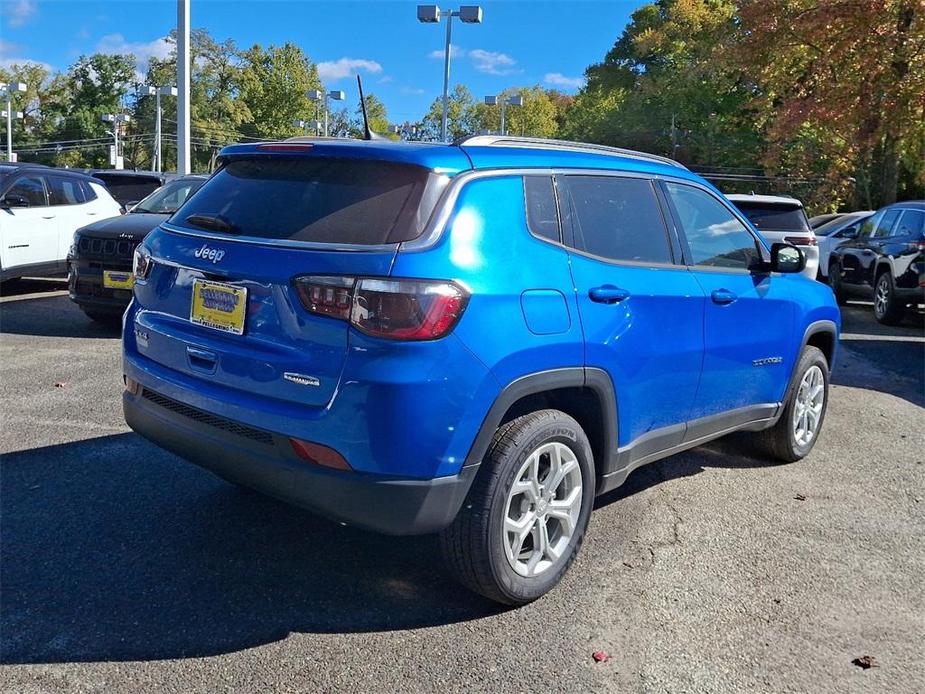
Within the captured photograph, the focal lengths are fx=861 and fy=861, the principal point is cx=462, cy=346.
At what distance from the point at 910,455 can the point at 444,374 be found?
436 cm

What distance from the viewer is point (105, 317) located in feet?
29.9

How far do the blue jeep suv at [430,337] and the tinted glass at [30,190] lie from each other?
8.07 metres

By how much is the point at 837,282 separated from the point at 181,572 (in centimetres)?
1337

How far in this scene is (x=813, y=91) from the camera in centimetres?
2131

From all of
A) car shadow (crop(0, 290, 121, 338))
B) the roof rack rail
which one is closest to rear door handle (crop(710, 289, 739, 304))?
the roof rack rail

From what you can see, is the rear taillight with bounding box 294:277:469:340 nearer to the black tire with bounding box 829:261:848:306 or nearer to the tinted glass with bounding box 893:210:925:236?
the tinted glass with bounding box 893:210:925:236

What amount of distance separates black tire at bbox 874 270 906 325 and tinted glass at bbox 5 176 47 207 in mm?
11447

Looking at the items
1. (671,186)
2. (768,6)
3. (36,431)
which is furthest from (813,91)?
(36,431)

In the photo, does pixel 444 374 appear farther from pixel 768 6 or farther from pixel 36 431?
pixel 768 6

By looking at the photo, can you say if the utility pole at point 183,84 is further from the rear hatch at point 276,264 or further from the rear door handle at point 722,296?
the rear door handle at point 722,296

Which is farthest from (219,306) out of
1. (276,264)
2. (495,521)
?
(495,521)

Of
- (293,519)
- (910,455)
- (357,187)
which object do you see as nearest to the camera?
(357,187)

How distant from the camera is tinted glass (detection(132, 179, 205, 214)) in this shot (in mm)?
9891

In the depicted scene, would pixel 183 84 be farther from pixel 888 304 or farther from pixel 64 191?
pixel 888 304
